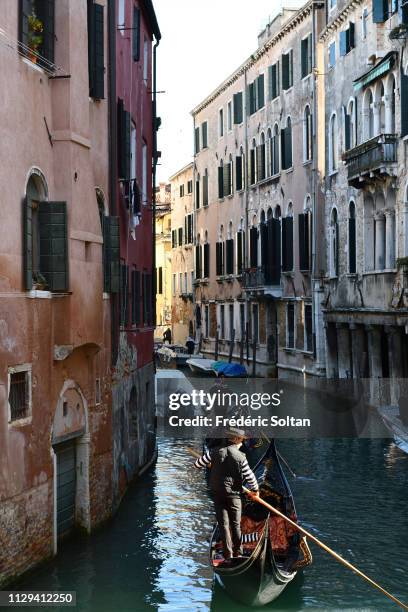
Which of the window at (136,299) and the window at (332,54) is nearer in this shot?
the window at (136,299)

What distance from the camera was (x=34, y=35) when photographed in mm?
12258

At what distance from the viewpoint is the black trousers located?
12.2 metres

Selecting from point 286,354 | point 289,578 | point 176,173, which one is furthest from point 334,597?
point 176,173

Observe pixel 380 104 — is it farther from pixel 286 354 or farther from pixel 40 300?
pixel 40 300

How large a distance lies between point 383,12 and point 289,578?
16.3 meters

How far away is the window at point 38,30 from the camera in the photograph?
11.9 m

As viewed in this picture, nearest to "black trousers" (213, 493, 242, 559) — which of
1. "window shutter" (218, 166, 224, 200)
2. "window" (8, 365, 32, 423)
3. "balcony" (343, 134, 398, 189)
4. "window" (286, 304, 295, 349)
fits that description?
"window" (8, 365, 32, 423)

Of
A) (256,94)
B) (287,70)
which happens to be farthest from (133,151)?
(256,94)

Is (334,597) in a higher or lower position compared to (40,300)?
lower

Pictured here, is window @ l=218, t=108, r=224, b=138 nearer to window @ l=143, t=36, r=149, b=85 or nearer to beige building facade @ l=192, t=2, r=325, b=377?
beige building facade @ l=192, t=2, r=325, b=377

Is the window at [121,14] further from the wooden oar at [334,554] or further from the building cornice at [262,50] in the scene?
the building cornice at [262,50]

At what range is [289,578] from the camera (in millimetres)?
11914

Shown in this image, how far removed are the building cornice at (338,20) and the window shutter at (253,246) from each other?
899 cm

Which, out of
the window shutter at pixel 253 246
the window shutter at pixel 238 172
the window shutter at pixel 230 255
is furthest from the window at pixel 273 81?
the window shutter at pixel 230 255
